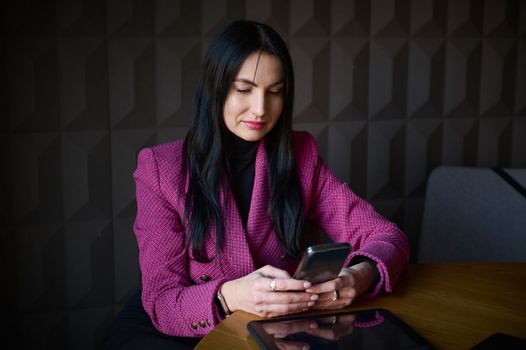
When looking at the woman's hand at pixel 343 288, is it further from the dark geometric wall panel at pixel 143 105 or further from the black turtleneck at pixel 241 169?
the dark geometric wall panel at pixel 143 105

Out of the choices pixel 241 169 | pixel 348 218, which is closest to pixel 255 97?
pixel 241 169

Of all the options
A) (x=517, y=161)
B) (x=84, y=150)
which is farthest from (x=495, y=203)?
(x=84, y=150)

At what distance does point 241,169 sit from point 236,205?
0.58ft

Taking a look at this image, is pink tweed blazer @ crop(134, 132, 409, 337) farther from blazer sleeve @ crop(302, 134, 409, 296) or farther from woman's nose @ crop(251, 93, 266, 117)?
woman's nose @ crop(251, 93, 266, 117)

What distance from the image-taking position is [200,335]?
1.78m

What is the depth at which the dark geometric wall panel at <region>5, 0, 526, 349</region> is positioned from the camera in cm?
276

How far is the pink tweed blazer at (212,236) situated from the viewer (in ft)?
5.98

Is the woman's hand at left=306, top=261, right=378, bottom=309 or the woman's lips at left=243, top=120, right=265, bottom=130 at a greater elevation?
the woman's lips at left=243, top=120, right=265, bottom=130

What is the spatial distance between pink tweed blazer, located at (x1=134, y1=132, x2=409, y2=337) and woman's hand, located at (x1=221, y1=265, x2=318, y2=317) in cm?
11

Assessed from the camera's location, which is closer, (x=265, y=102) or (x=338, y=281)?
(x=338, y=281)

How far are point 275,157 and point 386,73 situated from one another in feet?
4.63

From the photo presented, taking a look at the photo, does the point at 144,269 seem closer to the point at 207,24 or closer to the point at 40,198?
the point at 40,198

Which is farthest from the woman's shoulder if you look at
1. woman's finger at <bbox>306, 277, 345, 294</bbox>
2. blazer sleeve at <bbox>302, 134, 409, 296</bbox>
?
woman's finger at <bbox>306, 277, 345, 294</bbox>

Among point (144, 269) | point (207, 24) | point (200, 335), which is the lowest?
point (200, 335)
